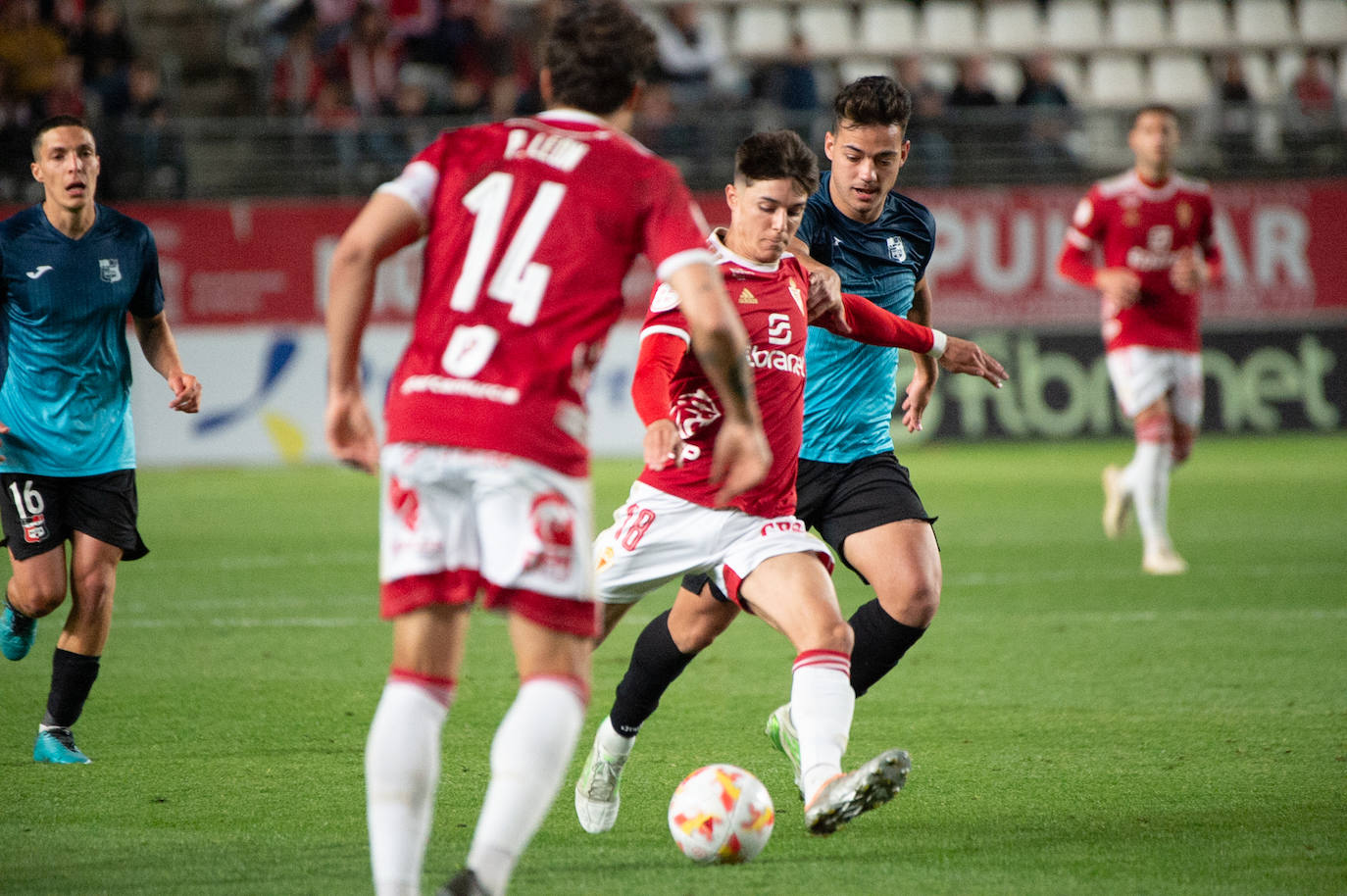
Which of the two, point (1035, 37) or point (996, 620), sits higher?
point (1035, 37)

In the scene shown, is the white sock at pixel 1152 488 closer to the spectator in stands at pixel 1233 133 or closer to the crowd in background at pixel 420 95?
the crowd in background at pixel 420 95

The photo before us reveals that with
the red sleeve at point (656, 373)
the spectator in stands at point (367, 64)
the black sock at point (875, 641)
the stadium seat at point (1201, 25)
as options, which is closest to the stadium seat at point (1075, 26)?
the stadium seat at point (1201, 25)

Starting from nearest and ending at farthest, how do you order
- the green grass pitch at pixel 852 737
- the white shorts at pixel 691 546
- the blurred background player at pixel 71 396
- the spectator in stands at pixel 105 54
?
the green grass pitch at pixel 852 737
the white shorts at pixel 691 546
the blurred background player at pixel 71 396
the spectator in stands at pixel 105 54

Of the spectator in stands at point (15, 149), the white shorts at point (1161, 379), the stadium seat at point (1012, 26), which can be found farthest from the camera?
the stadium seat at point (1012, 26)

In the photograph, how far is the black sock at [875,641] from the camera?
4.98m

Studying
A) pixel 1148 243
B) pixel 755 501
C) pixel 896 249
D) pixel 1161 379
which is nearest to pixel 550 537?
pixel 755 501

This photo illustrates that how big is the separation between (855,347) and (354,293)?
2.45m

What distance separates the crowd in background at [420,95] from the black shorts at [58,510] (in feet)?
39.3

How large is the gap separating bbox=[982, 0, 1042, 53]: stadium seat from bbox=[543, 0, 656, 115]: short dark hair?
21.1 metres

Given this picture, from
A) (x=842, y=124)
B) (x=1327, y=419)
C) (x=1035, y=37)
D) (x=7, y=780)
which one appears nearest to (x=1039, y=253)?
(x=1327, y=419)

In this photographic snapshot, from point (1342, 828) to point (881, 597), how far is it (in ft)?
4.70

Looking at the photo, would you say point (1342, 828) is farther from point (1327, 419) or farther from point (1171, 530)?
point (1327, 419)

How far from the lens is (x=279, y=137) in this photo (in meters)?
17.6

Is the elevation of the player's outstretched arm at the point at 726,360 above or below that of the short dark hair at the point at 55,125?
below
